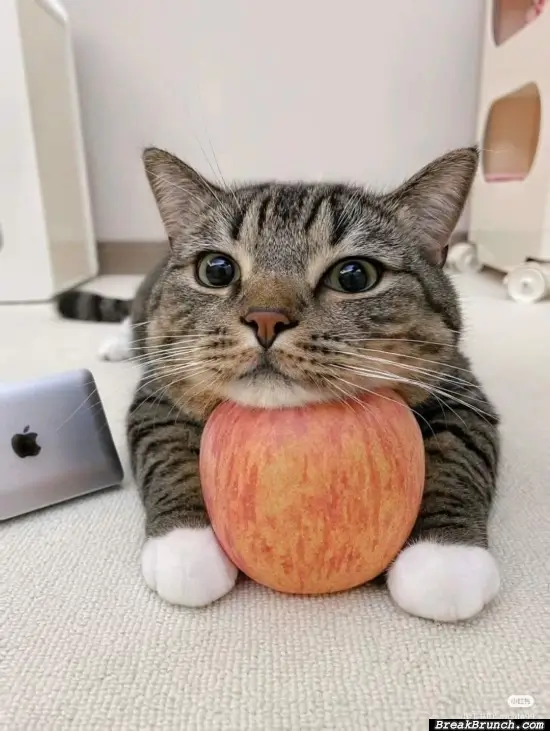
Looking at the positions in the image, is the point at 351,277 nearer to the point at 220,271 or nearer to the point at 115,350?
the point at 220,271

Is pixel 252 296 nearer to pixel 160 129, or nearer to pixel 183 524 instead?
pixel 183 524

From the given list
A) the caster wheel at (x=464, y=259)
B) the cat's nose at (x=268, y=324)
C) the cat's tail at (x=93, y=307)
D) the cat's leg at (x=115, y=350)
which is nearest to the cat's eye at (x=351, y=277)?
the cat's nose at (x=268, y=324)

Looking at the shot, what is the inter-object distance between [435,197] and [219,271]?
A: 365 millimetres

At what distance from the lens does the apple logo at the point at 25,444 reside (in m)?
0.99

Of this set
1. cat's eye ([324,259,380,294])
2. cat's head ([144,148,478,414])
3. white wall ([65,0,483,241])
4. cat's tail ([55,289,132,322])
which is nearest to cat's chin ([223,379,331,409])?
cat's head ([144,148,478,414])

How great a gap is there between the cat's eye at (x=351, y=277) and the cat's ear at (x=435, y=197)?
0.15 meters

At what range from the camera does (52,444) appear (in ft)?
3.32

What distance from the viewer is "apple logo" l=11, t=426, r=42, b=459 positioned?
3.24ft

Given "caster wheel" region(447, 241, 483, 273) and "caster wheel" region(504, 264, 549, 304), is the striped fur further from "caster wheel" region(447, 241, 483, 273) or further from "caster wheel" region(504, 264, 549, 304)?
"caster wheel" region(447, 241, 483, 273)

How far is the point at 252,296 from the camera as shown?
79cm

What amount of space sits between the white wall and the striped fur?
8.08ft

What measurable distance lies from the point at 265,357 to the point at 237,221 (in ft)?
0.97

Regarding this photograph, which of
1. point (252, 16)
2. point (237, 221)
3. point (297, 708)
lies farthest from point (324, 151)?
point (297, 708)

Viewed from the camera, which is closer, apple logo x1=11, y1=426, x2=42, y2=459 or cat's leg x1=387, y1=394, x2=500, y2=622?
cat's leg x1=387, y1=394, x2=500, y2=622
